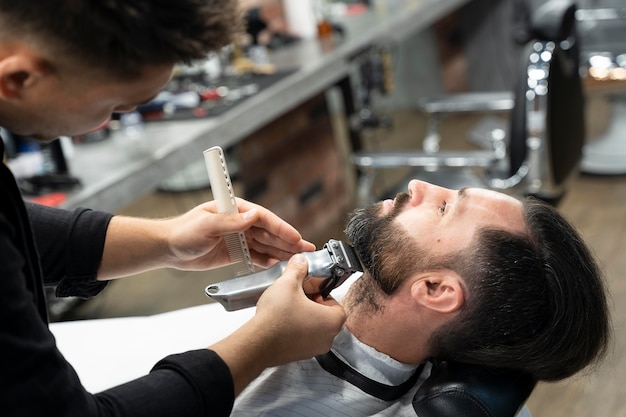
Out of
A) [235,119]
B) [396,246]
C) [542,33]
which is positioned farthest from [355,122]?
[396,246]

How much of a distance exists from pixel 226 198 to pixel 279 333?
29cm

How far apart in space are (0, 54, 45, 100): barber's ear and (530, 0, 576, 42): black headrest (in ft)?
6.17

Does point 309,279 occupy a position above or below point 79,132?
below

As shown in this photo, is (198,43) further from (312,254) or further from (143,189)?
(143,189)

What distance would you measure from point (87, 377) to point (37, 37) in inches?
34.1

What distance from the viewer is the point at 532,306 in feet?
4.09

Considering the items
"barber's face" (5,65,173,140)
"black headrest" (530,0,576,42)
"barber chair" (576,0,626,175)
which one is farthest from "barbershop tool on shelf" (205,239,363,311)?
"barber chair" (576,0,626,175)

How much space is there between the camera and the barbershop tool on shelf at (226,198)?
1176 mm

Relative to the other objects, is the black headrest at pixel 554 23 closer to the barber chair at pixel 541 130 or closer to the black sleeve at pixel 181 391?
the barber chair at pixel 541 130

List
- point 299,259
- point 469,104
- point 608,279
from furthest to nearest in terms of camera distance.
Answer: point 469,104, point 608,279, point 299,259

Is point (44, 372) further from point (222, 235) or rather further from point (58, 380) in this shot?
point (222, 235)

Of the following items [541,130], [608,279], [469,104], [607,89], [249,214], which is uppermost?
[249,214]

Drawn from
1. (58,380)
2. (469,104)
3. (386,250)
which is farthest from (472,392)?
(469,104)

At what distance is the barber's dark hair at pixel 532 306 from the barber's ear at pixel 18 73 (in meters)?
0.74
